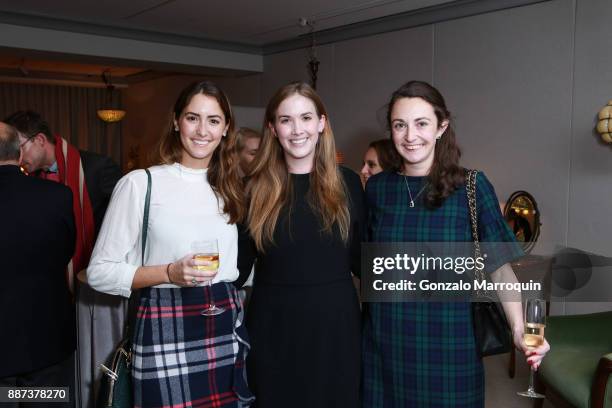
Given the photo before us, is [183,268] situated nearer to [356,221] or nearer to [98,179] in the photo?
[356,221]

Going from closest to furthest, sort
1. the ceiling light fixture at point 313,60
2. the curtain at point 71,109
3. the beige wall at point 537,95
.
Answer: the beige wall at point 537,95, the ceiling light fixture at point 313,60, the curtain at point 71,109

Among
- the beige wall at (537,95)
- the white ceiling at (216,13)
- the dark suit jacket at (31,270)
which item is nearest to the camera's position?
the dark suit jacket at (31,270)

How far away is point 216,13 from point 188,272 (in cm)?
454

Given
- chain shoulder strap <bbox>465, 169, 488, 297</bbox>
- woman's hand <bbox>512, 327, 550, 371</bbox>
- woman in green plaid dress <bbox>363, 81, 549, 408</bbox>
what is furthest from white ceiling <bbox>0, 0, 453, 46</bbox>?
woman's hand <bbox>512, 327, 550, 371</bbox>

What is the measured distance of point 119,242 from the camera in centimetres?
183

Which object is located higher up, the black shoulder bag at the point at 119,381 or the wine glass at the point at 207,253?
the wine glass at the point at 207,253

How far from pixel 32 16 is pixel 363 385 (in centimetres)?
546

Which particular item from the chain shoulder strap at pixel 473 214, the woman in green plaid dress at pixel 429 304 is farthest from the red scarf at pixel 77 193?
the chain shoulder strap at pixel 473 214

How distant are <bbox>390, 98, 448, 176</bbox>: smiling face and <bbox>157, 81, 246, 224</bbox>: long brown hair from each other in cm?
59

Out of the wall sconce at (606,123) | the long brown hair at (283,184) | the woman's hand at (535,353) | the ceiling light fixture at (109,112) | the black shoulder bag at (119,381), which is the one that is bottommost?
the black shoulder bag at (119,381)

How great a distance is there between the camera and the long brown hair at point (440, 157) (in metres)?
2.01

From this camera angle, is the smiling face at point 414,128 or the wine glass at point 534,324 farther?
the smiling face at point 414,128

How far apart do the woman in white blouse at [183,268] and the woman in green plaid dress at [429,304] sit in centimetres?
52

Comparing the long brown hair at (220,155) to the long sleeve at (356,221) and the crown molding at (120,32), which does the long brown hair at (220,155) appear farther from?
the crown molding at (120,32)
